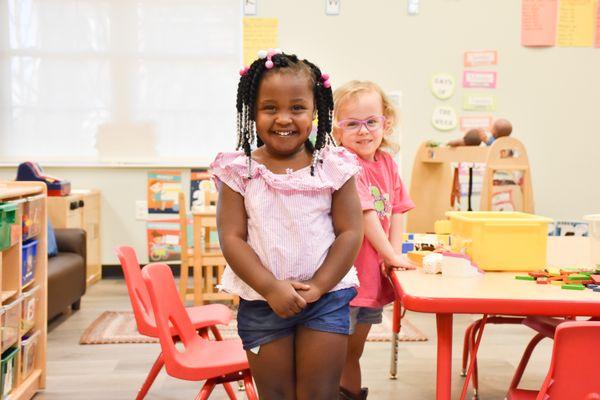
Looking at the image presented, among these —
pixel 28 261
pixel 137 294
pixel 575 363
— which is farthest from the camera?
pixel 28 261

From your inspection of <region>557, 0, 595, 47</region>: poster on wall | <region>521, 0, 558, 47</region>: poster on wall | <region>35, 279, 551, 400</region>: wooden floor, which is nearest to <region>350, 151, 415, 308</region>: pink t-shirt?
<region>35, 279, 551, 400</region>: wooden floor

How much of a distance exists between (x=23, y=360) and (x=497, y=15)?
4023 millimetres

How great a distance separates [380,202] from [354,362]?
0.49 meters

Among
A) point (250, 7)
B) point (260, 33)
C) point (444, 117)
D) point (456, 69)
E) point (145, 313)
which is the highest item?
point (250, 7)

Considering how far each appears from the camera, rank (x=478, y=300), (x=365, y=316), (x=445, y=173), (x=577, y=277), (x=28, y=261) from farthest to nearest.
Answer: (x=445, y=173) < (x=28, y=261) < (x=365, y=316) < (x=577, y=277) < (x=478, y=300)

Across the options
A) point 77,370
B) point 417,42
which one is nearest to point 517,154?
point 417,42

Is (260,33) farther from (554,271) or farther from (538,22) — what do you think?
(554,271)

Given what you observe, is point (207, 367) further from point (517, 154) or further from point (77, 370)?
point (517, 154)

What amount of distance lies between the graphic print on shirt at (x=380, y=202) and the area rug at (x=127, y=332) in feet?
5.33

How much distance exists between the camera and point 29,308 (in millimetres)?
2496

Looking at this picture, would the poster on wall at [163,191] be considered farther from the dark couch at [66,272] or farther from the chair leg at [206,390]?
the chair leg at [206,390]

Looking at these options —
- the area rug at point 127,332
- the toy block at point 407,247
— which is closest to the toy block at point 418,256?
the toy block at point 407,247

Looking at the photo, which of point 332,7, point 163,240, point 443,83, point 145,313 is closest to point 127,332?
point 145,313

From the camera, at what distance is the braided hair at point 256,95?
131 cm
